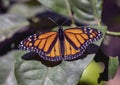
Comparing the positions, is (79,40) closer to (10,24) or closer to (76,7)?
(76,7)

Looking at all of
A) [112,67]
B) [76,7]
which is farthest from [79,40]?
[76,7]

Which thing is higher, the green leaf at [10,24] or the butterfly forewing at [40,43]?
the butterfly forewing at [40,43]

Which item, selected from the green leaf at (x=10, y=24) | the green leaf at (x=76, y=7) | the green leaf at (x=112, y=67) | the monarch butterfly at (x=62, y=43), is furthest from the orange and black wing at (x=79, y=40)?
the green leaf at (x=10, y=24)

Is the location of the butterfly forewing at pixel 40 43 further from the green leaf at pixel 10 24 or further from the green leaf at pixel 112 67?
the green leaf at pixel 10 24

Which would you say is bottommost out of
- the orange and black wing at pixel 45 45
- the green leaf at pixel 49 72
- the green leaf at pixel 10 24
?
the green leaf at pixel 10 24

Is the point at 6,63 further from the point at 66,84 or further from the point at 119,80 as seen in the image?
the point at 119,80

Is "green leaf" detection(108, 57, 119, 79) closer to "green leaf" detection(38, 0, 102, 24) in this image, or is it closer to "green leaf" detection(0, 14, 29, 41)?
"green leaf" detection(38, 0, 102, 24)

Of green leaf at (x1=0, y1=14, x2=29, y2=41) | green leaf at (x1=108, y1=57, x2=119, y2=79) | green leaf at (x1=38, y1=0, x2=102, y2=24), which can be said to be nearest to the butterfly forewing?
green leaf at (x1=108, y1=57, x2=119, y2=79)

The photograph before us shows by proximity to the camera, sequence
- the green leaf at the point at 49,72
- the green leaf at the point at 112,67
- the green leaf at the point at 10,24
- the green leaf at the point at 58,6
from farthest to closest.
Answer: the green leaf at the point at 10,24
the green leaf at the point at 58,6
the green leaf at the point at 112,67
the green leaf at the point at 49,72
